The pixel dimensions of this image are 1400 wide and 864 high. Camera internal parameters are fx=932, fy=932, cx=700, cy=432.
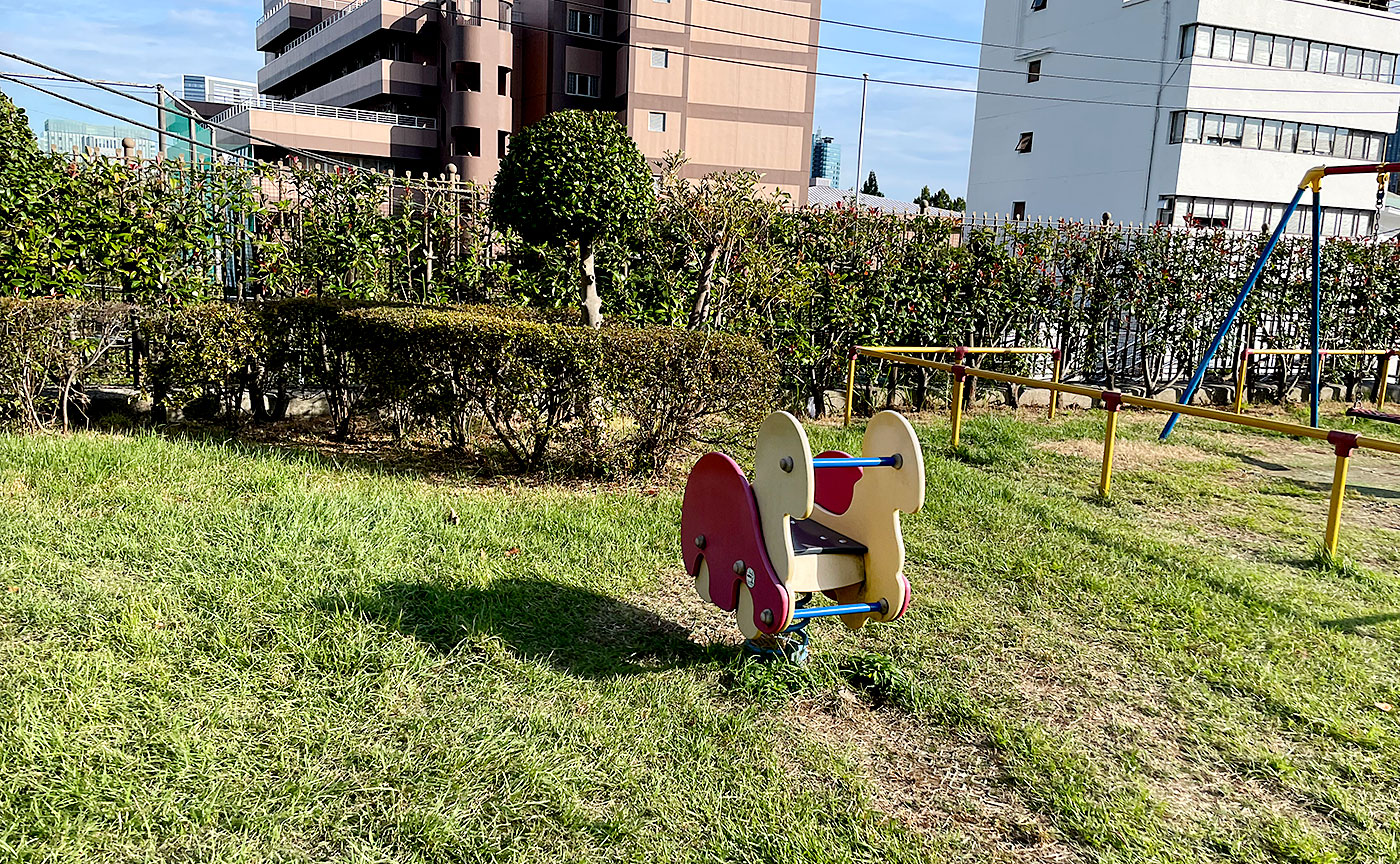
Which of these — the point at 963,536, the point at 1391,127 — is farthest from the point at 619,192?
the point at 1391,127

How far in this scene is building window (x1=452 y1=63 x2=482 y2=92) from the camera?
37688 millimetres

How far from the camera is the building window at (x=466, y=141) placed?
38.0m

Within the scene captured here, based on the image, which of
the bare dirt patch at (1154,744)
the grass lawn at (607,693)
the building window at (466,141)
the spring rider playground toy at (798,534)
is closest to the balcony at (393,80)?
the building window at (466,141)

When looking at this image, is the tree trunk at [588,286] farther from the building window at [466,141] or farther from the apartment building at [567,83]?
the building window at [466,141]

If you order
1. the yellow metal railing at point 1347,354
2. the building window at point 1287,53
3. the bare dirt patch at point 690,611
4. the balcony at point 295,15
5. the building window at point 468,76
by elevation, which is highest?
the balcony at point 295,15

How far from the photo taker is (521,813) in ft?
8.45

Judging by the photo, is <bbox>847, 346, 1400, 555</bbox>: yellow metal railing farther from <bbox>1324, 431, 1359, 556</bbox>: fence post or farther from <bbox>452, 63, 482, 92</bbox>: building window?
<bbox>452, 63, 482, 92</bbox>: building window

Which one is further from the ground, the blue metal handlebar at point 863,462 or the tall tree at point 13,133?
the tall tree at point 13,133

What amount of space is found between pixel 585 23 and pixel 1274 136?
2799 cm

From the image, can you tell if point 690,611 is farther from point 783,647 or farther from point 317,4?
point 317,4

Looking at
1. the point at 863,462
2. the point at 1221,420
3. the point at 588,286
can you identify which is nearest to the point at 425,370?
the point at 588,286

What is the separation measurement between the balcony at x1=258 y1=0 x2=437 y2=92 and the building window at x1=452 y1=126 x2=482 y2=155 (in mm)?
5453

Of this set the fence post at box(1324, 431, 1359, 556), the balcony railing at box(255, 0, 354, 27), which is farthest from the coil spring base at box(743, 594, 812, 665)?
the balcony railing at box(255, 0, 354, 27)

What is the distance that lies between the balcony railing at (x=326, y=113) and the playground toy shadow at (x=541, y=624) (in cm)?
3673
